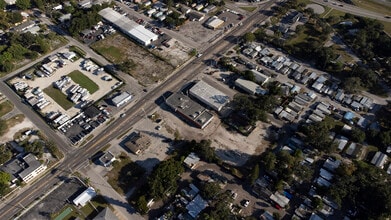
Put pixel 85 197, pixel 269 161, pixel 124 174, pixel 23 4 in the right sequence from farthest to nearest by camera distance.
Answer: pixel 23 4
pixel 124 174
pixel 269 161
pixel 85 197

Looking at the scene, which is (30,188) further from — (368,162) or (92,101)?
(368,162)

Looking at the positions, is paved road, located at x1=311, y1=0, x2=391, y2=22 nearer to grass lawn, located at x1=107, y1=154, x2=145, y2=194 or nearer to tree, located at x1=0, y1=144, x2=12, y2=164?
grass lawn, located at x1=107, y1=154, x2=145, y2=194

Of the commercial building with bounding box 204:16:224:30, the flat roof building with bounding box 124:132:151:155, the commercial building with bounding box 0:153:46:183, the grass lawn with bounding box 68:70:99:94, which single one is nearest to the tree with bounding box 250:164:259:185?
the flat roof building with bounding box 124:132:151:155

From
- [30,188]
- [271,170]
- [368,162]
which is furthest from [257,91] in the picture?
[30,188]

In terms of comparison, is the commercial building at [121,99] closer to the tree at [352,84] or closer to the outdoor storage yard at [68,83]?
the outdoor storage yard at [68,83]

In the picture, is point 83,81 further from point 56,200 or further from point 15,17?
point 15,17

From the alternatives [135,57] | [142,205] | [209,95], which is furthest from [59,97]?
[142,205]
